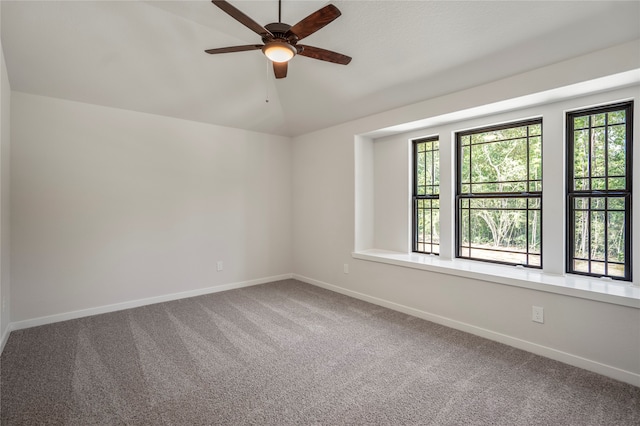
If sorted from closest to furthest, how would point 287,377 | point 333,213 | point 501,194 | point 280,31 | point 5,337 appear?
point 280,31, point 287,377, point 5,337, point 501,194, point 333,213

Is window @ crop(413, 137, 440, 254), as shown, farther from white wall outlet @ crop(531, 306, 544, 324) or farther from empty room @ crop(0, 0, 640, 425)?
white wall outlet @ crop(531, 306, 544, 324)

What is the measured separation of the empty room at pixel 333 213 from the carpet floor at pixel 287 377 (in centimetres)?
2

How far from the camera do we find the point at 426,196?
402 centimetres

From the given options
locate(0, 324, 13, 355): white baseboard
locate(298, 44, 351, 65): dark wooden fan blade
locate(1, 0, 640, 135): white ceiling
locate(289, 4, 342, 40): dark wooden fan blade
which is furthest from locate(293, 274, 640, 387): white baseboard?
locate(0, 324, 13, 355): white baseboard

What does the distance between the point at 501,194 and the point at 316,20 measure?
2672mm

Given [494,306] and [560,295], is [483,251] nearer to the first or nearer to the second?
[494,306]

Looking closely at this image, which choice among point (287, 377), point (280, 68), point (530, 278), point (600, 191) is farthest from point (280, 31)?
point (600, 191)

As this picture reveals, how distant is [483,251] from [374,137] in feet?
6.81

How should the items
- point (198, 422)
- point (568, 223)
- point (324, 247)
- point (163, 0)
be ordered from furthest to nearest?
point (324, 247), point (568, 223), point (163, 0), point (198, 422)

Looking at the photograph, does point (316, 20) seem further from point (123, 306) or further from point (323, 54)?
point (123, 306)

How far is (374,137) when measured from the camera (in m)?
4.45

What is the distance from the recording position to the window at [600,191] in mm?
2625

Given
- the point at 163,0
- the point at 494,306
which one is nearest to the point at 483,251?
the point at 494,306

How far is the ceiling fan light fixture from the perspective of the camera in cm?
205
